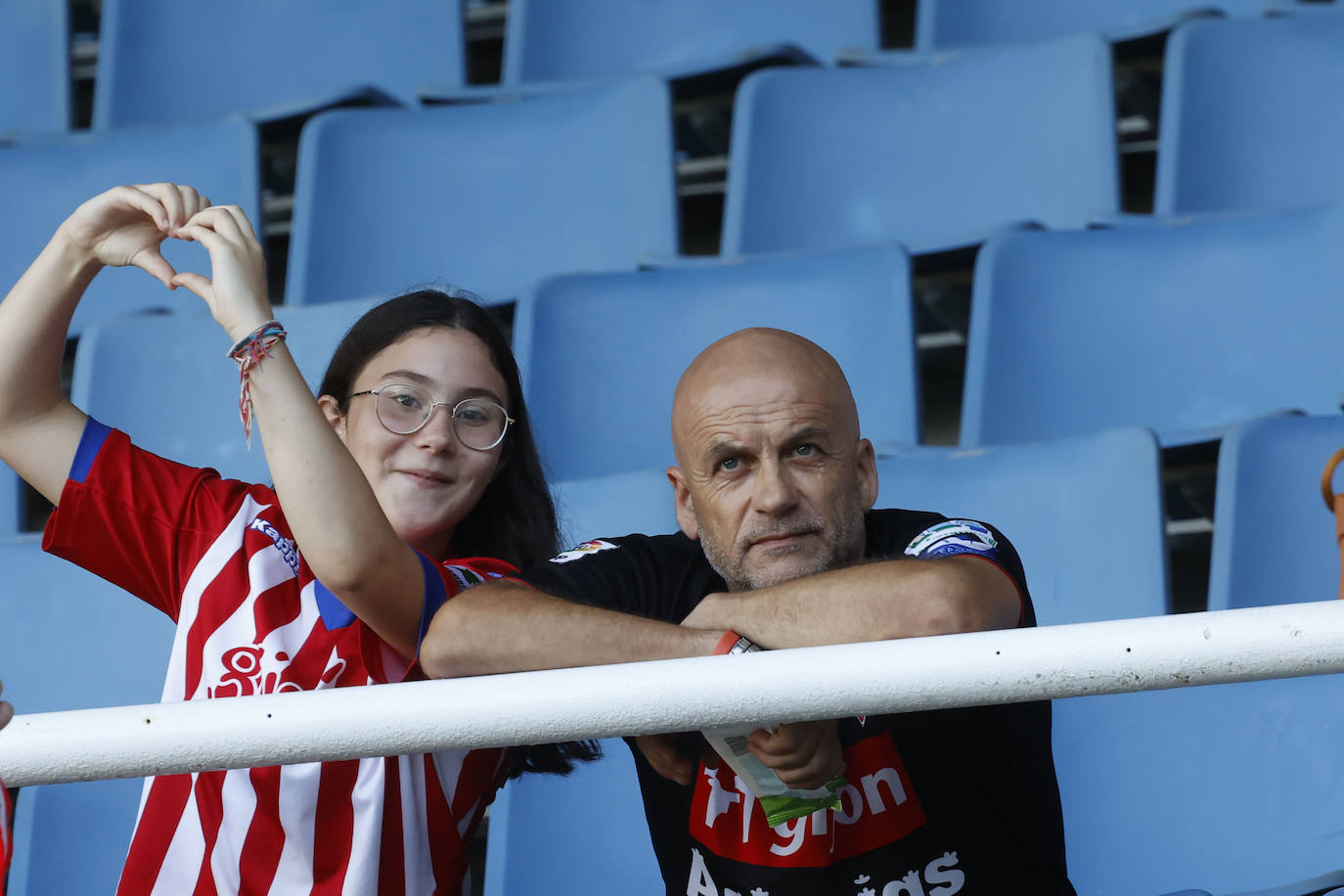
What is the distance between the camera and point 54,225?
7.38 ft

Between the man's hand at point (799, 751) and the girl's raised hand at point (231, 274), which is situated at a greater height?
the girl's raised hand at point (231, 274)

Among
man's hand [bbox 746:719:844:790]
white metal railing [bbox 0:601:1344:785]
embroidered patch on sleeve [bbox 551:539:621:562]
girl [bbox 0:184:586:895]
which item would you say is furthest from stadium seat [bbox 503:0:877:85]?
white metal railing [bbox 0:601:1344:785]

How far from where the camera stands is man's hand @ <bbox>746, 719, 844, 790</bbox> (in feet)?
2.68

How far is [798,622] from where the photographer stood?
86 centimetres

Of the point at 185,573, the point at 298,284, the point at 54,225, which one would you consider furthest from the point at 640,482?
the point at 54,225

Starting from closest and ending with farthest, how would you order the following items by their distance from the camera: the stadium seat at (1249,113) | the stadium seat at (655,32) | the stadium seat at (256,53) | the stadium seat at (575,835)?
1. the stadium seat at (575,835)
2. the stadium seat at (1249,113)
3. the stadium seat at (655,32)
4. the stadium seat at (256,53)

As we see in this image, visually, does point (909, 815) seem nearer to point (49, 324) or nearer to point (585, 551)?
point (585, 551)

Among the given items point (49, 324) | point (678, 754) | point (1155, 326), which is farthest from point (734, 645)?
point (1155, 326)

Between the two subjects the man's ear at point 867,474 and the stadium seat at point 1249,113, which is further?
the stadium seat at point 1249,113

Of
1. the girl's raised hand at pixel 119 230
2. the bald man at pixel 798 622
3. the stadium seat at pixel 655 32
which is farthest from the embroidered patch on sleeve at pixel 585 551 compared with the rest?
the stadium seat at pixel 655 32

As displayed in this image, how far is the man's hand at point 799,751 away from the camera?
82 centimetres

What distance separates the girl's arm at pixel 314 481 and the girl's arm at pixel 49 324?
0.13 metres

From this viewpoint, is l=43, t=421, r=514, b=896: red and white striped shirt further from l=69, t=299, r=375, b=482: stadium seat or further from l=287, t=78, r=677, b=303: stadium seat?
l=287, t=78, r=677, b=303: stadium seat

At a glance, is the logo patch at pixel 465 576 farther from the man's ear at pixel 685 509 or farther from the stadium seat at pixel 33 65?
the stadium seat at pixel 33 65
